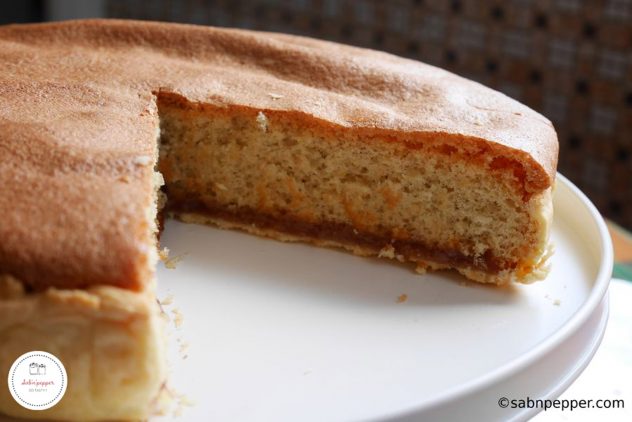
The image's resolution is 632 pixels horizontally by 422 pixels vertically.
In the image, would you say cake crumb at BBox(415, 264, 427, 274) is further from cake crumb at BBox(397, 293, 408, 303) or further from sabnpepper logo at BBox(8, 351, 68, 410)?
sabnpepper logo at BBox(8, 351, 68, 410)

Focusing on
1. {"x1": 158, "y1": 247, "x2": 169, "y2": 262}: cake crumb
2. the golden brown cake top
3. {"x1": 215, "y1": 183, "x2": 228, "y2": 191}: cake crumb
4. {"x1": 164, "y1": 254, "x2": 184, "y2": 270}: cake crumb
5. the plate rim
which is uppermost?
the golden brown cake top

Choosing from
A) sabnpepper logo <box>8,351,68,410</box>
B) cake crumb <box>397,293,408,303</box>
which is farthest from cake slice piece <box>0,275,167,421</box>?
cake crumb <box>397,293,408,303</box>

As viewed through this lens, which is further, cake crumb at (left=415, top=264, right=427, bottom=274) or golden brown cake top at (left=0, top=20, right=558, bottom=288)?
cake crumb at (left=415, top=264, right=427, bottom=274)

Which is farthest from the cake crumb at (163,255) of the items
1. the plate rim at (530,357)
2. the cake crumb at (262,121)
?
the plate rim at (530,357)

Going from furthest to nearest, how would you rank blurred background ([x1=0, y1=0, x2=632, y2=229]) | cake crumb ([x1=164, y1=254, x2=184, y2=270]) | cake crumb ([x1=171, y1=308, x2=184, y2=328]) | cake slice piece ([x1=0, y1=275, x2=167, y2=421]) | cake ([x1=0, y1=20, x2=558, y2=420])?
1. blurred background ([x1=0, y1=0, x2=632, y2=229])
2. cake crumb ([x1=164, y1=254, x2=184, y2=270])
3. cake crumb ([x1=171, y1=308, x2=184, y2=328])
4. cake ([x1=0, y1=20, x2=558, y2=420])
5. cake slice piece ([x1=0, y1=275, x2=167, y2=421])

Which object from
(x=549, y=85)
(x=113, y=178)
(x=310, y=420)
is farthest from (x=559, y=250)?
(x=549, y=85)

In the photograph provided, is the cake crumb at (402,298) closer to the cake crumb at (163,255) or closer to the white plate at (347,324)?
the white plate at (347,324)

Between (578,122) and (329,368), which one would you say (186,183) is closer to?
(329,368)
